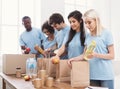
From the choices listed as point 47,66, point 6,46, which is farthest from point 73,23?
point 6,46

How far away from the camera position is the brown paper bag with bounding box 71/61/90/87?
1.76 meters

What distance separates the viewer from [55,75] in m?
2.21

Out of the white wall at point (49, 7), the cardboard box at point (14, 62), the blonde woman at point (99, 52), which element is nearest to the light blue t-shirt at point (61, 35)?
the cardboard box at point (14, 62)

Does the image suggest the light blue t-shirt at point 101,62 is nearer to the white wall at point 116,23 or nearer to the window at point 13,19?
the white wall at point 116,23

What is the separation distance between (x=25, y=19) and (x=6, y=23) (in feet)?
2.82

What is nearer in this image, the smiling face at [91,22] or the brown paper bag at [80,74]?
the brown paper bag at [80,74]

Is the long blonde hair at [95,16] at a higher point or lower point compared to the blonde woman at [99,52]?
higher

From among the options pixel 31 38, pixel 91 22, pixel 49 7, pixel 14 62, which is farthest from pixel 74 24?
pixel 49 7

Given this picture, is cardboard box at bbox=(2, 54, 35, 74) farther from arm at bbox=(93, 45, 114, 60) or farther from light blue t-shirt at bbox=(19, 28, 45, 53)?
arm at bbox=(93, 45, 114, 60)

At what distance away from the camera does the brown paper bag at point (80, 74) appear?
1.76 m

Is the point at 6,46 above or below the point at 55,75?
above

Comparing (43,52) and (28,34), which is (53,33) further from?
(28,34)

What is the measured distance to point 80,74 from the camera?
1780mm

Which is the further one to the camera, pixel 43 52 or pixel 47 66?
pixel 43 52
